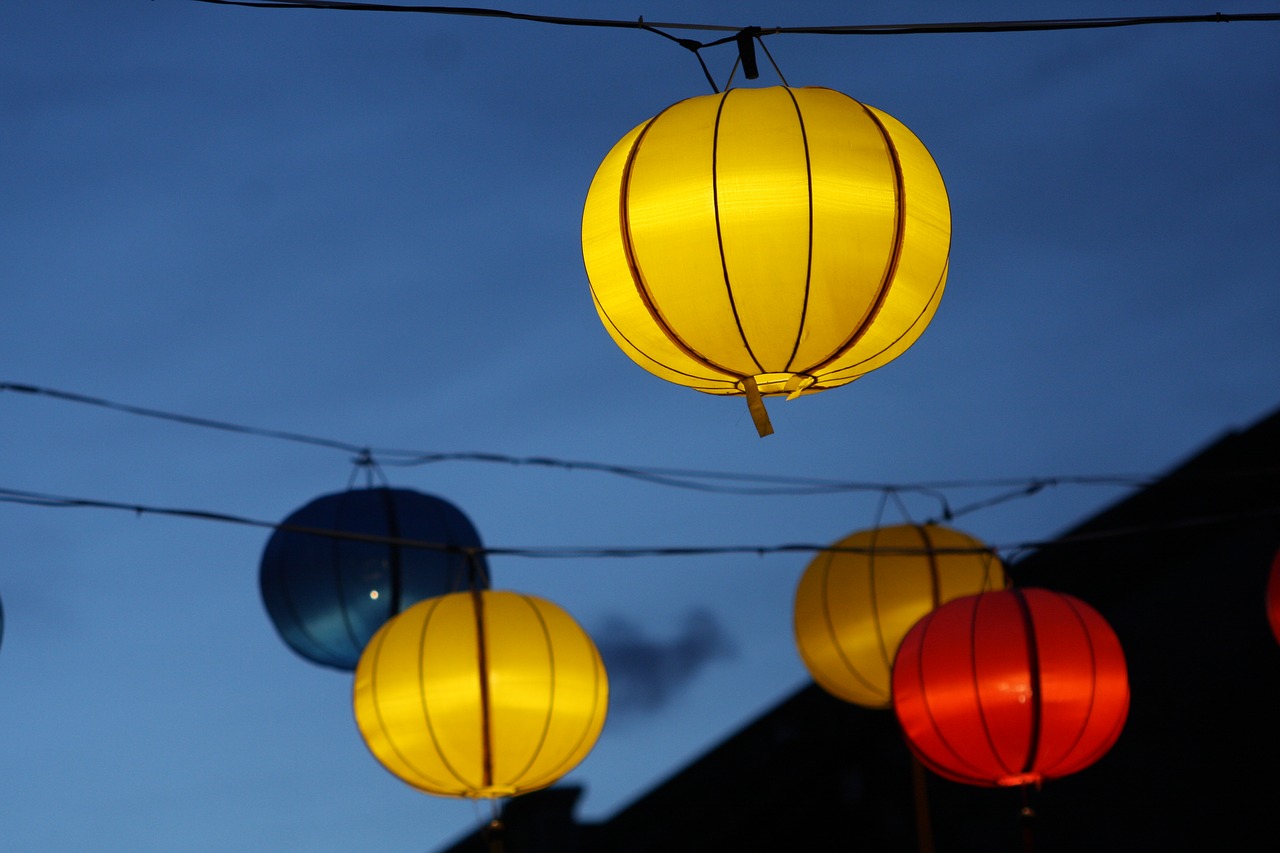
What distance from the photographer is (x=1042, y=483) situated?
6.94 meters

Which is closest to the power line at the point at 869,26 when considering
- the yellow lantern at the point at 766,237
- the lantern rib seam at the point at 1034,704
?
the yellow lantern at the point at 766,237

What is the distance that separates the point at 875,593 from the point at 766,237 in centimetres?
328

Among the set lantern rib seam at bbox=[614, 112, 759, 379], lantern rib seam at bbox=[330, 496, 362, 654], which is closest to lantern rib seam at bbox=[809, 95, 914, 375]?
lantern rib seam at bbox=[614, 112, 759, 379]

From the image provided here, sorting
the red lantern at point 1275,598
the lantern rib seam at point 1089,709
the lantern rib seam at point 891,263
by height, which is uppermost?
the lantern rib seam at point 891,263

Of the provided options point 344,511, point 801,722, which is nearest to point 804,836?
point 801,722

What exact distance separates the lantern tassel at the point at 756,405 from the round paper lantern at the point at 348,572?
3.29 meters

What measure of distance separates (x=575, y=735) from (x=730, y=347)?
7.21 feet

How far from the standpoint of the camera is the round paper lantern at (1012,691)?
4898 millimetres

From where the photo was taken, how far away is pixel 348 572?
259 inches

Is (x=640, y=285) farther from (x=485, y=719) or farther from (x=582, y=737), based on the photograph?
(x=582, y=737)

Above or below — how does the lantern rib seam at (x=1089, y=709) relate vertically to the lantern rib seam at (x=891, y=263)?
below

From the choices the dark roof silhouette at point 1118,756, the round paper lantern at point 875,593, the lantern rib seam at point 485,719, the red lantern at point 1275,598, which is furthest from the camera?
the dark roof silhouette at point 1118,756

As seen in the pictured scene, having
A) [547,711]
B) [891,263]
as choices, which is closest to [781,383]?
[891,263]

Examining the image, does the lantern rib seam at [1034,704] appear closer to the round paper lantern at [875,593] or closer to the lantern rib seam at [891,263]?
the round paper lantern at [875,593]
